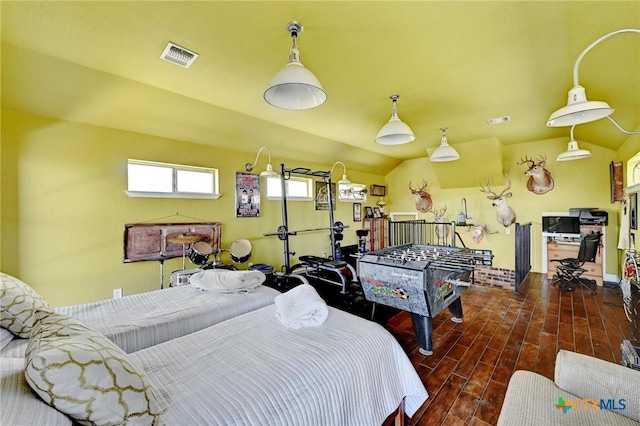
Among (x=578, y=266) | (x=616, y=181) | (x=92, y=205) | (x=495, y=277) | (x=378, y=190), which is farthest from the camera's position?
(x=378, y=190)

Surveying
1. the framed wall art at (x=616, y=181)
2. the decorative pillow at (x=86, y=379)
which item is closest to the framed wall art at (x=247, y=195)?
the decorative pillow at (x=86, y=379)

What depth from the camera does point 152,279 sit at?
144 inches

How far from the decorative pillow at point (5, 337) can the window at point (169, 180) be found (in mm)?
2422

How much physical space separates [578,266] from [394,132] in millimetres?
4911

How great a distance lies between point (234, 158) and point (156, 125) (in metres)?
1.32

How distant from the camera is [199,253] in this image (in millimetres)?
3561

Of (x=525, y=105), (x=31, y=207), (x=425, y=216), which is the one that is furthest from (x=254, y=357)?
(x=425, y=216)

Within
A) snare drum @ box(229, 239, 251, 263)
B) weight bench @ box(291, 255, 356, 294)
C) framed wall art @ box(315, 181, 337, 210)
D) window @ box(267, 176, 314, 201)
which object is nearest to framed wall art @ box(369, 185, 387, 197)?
framed wall art @ box(315, 181, 337, 210)

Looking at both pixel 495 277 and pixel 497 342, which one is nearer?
pixel 497 342

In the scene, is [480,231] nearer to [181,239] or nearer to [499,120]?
[499,120]

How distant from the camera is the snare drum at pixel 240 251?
409 centimetres

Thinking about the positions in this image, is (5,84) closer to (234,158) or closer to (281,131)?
(234,158)

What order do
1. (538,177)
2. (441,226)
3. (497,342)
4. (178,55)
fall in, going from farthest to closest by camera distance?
1. (441,226)
2. (538,177)
3. (497,342)
4. (178,55)

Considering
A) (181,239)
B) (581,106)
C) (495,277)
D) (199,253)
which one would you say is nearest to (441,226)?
(495,277)
